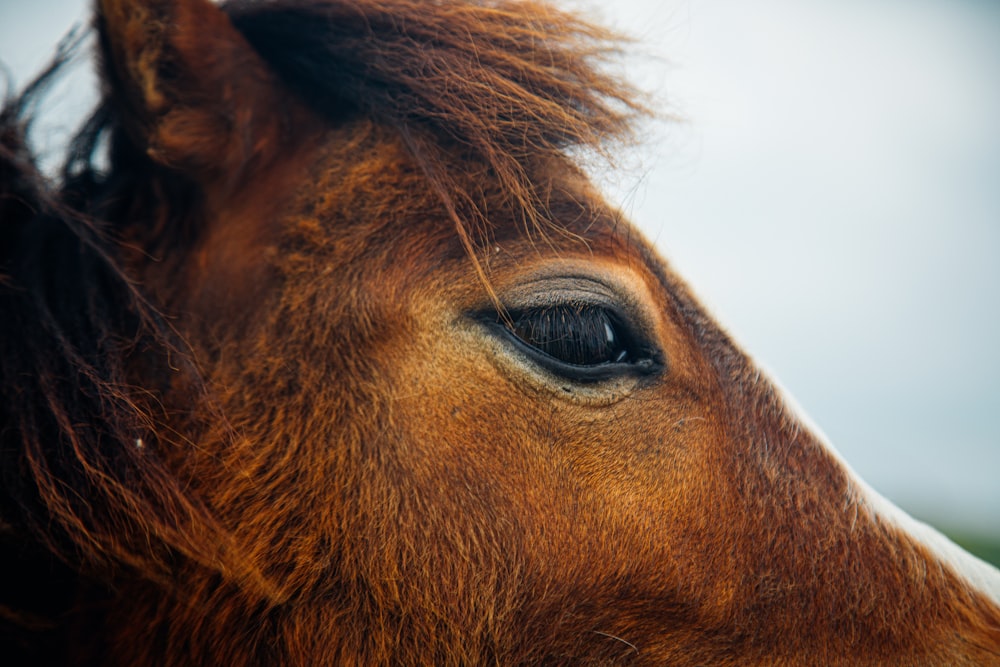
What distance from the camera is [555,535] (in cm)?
181

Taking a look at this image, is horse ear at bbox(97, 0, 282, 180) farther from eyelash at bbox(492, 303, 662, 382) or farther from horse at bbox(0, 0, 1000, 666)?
eyelash at bbox(492, 303, 662, 382)

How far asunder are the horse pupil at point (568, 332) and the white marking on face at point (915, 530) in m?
0.60

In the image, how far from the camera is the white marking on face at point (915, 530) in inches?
79.0

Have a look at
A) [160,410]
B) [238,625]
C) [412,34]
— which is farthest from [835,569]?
[412,34]

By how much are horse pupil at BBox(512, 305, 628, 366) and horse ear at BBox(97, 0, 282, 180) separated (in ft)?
3.17

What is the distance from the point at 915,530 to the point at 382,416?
5.51ft

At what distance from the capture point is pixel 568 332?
74.9 inches

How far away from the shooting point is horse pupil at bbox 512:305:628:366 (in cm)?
190

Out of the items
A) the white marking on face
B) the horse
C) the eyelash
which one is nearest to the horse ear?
the horse

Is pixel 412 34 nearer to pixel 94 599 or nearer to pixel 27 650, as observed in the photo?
pixel 94 599

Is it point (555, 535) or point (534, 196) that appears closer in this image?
point (555, 535)

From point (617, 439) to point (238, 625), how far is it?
112 centimetres

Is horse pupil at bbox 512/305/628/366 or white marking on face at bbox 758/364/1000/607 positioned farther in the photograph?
white marking on face at bbox 758/364/1000/607

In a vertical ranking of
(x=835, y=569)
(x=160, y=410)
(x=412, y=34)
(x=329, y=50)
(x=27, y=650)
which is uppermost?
(x=412, y=34)
